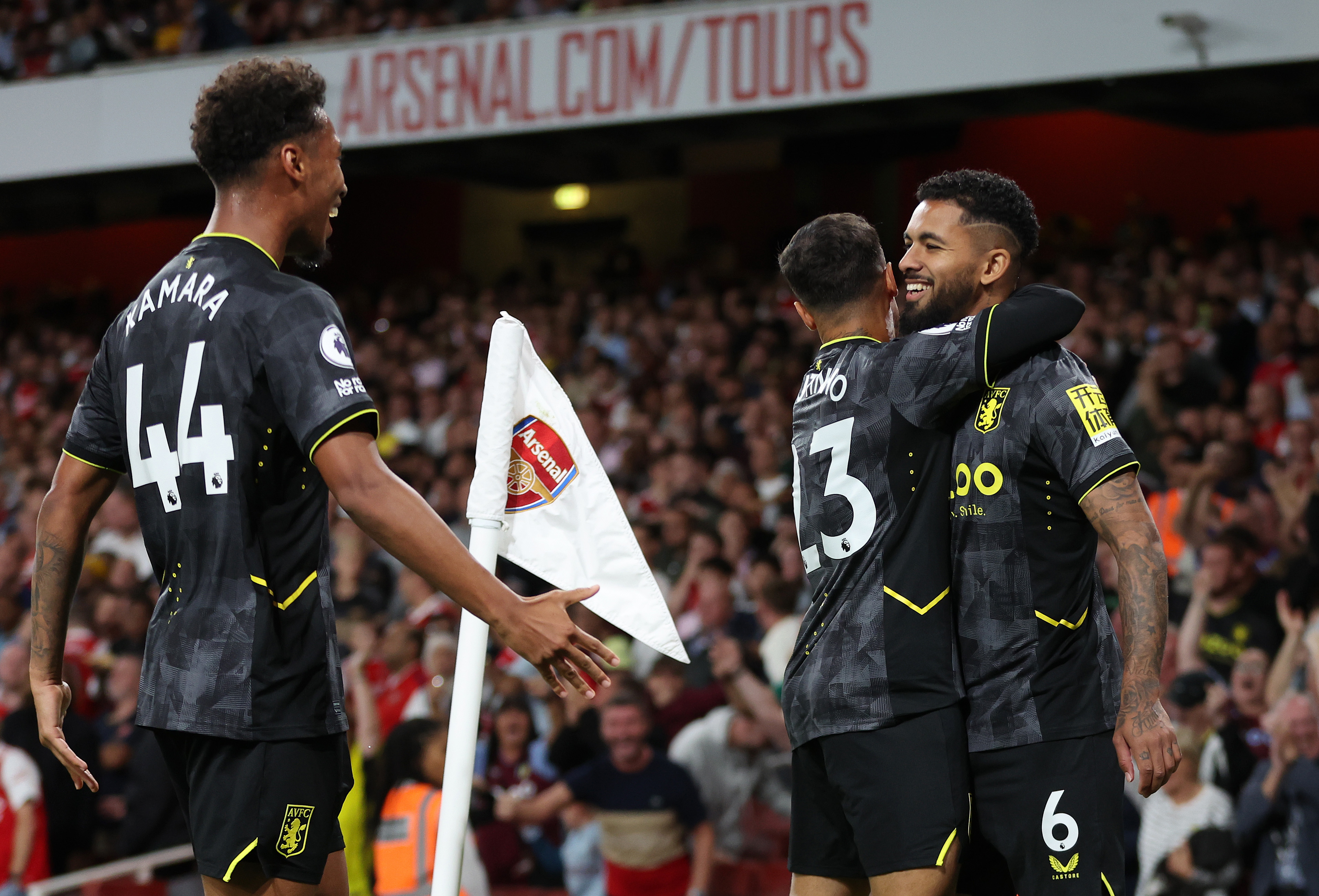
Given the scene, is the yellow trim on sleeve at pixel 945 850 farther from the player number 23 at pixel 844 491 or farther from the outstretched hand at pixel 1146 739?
the player number 23 at pixel 844 491

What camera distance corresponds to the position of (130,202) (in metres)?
19.8

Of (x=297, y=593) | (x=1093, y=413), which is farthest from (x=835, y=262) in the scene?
(x=297, y=593)

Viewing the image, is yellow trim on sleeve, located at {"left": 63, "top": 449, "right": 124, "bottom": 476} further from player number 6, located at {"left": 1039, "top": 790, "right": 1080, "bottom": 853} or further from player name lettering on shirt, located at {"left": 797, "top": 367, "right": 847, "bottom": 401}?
player number 6, located at {"left": 1039, "top": 790, "right": 1080, "bottom": 853}

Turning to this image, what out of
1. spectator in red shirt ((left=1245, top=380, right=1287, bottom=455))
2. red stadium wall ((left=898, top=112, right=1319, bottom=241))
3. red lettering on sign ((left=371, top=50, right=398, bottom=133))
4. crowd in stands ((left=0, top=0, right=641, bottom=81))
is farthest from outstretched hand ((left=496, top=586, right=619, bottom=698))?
red stadium wall ((left=898, top=112, right=1319, bottom=241))

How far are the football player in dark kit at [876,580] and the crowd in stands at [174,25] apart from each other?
11230mm

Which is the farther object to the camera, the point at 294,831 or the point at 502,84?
the point at 502,84

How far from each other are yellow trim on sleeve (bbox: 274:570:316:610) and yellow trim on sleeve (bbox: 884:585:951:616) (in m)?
1.23

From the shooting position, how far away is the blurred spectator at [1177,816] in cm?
588

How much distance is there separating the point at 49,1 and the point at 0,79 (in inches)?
44.9

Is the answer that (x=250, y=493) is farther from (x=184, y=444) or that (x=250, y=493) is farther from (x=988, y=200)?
(x=988, y=200)

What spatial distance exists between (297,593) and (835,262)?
4.71ft

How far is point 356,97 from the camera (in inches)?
545

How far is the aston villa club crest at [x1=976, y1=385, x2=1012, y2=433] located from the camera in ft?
10.7

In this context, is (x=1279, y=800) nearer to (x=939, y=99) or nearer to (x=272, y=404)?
(x=272, y=404)
